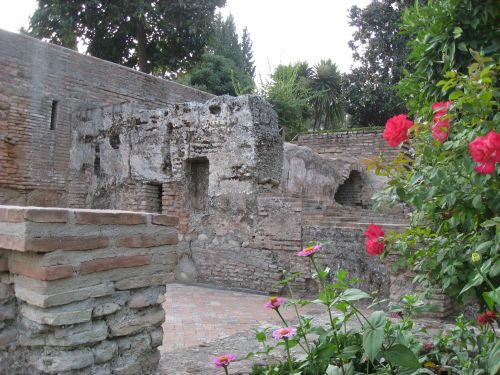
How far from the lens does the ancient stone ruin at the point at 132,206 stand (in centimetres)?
198

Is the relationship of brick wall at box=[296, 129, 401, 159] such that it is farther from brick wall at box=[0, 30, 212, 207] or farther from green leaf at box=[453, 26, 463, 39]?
green leaf at box=[453, 26, 463, 39]

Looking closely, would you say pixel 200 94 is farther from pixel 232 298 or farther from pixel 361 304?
pixel 361 304

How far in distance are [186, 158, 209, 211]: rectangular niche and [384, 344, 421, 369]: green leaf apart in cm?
619

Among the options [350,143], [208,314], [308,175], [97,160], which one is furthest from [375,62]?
[208,314]

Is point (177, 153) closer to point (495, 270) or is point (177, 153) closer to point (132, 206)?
point (132, 206)

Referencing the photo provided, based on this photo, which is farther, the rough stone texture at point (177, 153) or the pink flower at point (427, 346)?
the rough stone texture at point (177, 153)

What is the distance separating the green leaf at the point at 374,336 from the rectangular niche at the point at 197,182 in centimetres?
620

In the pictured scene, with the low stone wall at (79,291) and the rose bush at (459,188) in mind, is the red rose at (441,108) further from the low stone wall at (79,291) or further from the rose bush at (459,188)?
the low stone wall at (79,291)

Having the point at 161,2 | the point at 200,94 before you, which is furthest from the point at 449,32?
the point at 161,2

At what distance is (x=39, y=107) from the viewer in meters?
9.38

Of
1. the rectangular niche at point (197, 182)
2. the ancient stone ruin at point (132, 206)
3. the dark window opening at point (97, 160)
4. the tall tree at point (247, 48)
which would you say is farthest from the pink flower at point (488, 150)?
the tall tree at point (247, 48)

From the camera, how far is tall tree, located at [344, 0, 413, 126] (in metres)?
18.2

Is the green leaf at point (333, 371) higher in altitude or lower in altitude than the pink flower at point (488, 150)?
lower

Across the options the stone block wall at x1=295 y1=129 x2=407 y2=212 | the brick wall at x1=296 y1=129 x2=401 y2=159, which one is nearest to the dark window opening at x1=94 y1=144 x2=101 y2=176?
the stone block wall at x1=295 y1=129 x2=407 y2=212
